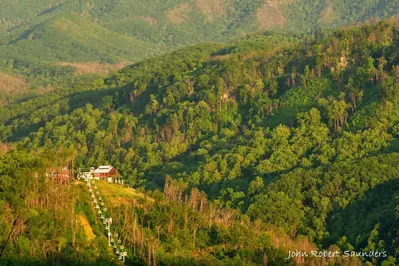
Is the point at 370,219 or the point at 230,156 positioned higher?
the point at 230,156

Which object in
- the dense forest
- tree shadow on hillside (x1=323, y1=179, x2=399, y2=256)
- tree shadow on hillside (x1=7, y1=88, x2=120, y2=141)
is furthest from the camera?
tree shadow on hillside (x1=7, y1=88, x2=120, y2=141)

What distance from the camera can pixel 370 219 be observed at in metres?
75.2

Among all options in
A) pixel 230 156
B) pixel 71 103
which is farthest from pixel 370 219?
pixel 71 103

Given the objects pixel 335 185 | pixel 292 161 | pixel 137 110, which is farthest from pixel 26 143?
pixel 335 185

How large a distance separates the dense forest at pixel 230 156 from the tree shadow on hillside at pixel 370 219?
147mm

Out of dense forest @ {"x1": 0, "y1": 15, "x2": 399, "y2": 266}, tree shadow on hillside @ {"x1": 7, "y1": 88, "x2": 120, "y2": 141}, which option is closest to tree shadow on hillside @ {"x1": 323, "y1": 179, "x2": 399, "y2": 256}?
dense forest @ {"x1": 0, "y1": 15, "x2": 399, "y2": 266}

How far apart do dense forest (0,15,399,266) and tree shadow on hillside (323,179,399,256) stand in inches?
5.8

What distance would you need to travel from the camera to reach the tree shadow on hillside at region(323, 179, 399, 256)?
72312 mm

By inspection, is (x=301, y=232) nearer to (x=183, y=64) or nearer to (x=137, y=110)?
(x=137, y=110)

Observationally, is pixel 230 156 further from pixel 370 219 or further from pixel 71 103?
pixel 71 103

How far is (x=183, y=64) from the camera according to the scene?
465 feet

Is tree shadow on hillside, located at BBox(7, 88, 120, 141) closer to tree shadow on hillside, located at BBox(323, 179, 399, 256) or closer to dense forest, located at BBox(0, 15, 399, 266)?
dense forest, located at BBox(0, 15, 399, 266)

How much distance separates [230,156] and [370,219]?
25631 millimetres

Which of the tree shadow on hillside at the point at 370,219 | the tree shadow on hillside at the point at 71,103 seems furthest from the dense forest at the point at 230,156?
the tree shadow on hillside at the point at 71,103
